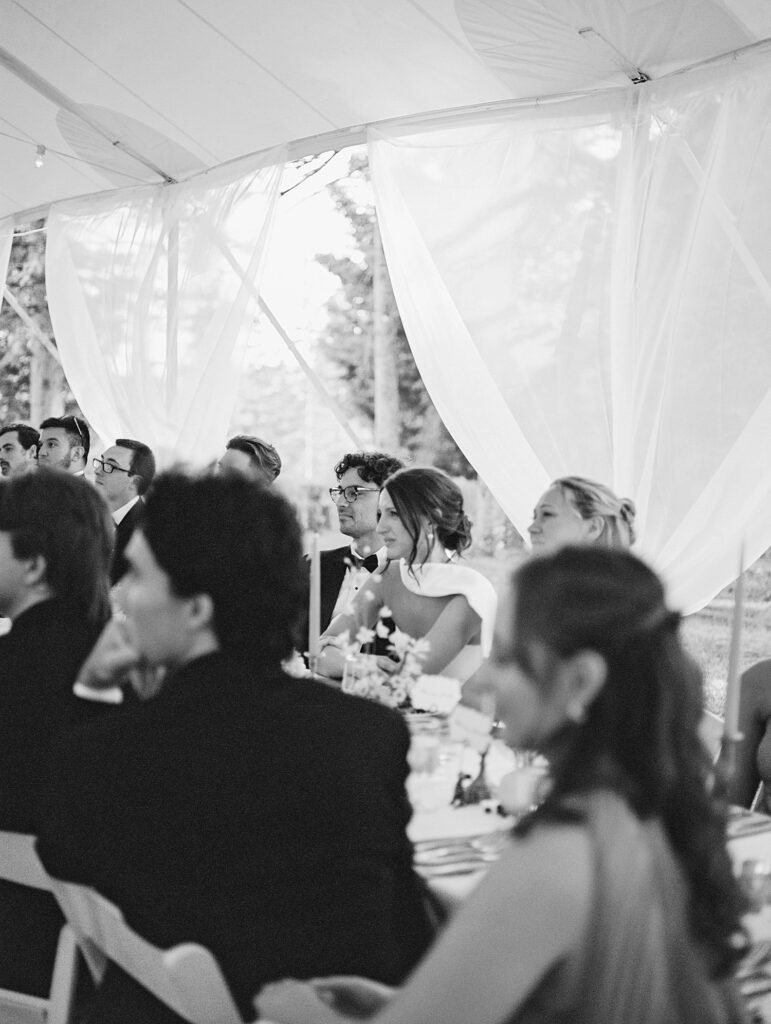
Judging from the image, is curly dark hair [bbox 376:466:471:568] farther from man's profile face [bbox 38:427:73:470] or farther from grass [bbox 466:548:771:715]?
grass [bbox 466:548:771:715]

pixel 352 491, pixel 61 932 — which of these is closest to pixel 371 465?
pixel 352 491

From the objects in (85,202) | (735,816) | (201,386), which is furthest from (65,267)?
(735,816)

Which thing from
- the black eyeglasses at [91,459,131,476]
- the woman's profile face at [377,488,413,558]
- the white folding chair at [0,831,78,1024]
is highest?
the black eyeglasses at [91,459,131,476]

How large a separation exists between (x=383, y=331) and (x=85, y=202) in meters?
5.78

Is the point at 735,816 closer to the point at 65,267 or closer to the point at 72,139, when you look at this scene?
the point at 72,139

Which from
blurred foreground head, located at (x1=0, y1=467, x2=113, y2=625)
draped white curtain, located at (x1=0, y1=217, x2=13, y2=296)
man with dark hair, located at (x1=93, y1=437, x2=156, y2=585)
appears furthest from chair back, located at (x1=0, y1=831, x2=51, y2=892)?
draped white curtain, located at (x1=0, y1=217, x2=13, y2=296)

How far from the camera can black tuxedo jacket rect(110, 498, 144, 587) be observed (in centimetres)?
406

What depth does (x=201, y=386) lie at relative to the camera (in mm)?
5637

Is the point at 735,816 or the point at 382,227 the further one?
the point at 382,227

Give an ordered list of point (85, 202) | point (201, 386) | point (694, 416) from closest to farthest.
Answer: point (694, 416)
point (201, 386)
point (85, 202)

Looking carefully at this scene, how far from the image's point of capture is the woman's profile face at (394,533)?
11.3 ft

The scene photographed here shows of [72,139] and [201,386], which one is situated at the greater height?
[72,139]

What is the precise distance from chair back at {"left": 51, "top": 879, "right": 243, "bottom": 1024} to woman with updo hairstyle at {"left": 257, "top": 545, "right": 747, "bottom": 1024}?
0.26 metres

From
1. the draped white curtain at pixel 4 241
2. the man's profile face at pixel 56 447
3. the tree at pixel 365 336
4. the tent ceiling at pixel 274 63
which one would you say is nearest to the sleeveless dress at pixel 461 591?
the tent ceiling at pixel 274 63
